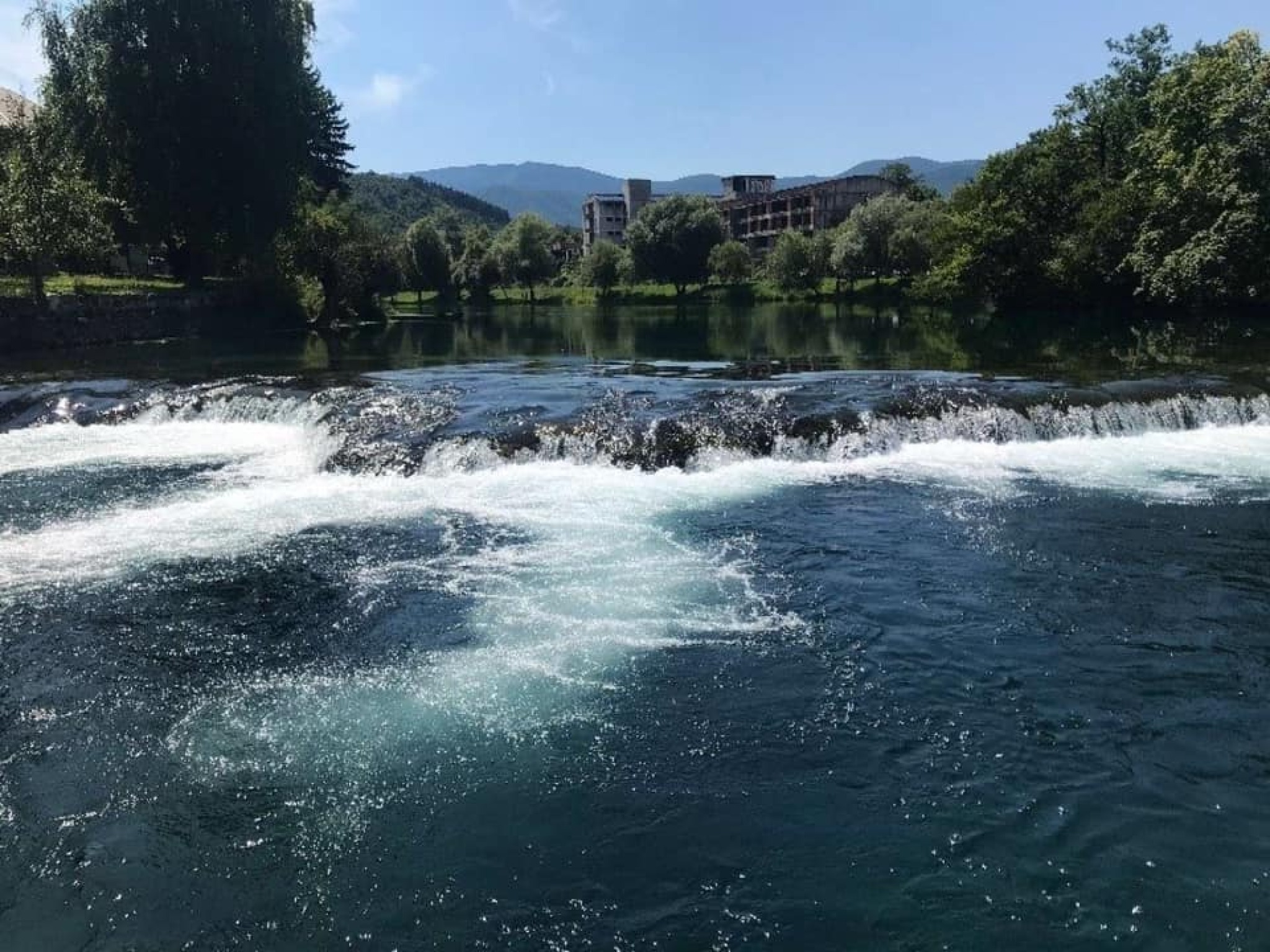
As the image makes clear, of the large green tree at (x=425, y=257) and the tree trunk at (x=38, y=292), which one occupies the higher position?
the large green tree at (x=425, y=257)

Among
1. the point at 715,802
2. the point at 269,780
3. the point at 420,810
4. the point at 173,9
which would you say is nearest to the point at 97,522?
the point at 269,780

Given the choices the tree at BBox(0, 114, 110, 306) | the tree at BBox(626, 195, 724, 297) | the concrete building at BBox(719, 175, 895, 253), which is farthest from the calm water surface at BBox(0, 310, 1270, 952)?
the concrete building at BBox(719, 175, 895, 253)

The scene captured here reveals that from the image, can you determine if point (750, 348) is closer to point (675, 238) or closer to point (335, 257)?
point (335, 257)

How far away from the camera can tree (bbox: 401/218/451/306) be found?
344 feet

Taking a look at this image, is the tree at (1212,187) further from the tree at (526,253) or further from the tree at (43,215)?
the tree at (526,253)

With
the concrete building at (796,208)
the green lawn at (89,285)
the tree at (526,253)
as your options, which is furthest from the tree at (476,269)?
the green lawn at (89,285)

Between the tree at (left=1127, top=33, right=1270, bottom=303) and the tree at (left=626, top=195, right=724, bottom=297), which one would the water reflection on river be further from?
the tree at (left=626, top=195, right=724, bottom=297)

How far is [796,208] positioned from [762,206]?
1018 cm

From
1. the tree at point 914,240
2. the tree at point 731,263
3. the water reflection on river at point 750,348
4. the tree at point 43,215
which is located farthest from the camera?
the tree at point 731,263

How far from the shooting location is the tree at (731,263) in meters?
101

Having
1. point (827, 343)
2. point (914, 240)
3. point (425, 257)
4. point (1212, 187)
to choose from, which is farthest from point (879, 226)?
point (425, 257)

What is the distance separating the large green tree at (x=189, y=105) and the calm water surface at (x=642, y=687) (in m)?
30.6

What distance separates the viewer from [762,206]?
472 feet

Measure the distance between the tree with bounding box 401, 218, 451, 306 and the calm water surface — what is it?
88780 mm
